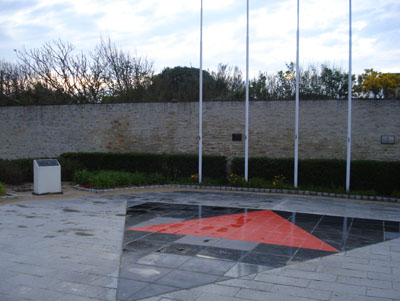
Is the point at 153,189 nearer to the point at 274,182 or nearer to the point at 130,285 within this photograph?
the point at 274,182

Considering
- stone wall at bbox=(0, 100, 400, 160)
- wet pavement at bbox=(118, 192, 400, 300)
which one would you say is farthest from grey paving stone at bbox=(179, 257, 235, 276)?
stone wall at bbox=(0, 100, 400, 160)

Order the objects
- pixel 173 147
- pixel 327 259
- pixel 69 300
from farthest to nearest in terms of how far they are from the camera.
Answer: pixel 173 147 < pixel 327 259 < pixel 69 300

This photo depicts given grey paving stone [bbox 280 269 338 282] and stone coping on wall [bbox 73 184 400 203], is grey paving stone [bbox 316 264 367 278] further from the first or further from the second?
stone coping on wall [bbox 73 184 400 203]

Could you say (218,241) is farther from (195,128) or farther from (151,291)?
(195,128)

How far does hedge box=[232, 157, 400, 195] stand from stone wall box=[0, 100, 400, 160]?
137 centimetres

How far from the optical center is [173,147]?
1477 centimetres

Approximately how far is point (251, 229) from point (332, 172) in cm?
585

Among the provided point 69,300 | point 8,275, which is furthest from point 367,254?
point 8,275

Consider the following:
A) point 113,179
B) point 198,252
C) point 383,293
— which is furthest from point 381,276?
point 113,179

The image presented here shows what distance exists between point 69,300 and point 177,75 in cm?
2095

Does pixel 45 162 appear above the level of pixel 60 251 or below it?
above

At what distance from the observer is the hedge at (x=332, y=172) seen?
1081 cm

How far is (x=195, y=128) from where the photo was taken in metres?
14.5

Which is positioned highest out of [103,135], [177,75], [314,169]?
[177,75]
